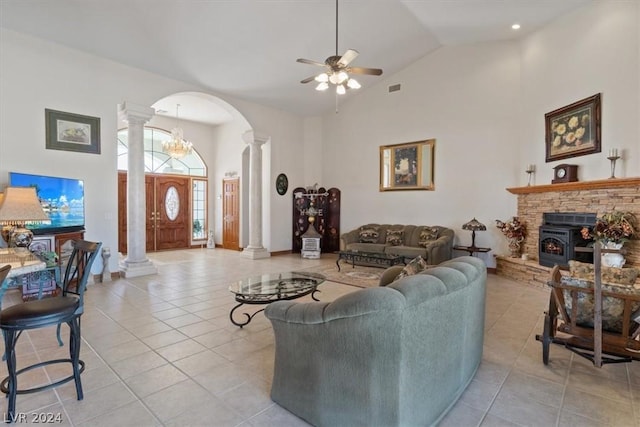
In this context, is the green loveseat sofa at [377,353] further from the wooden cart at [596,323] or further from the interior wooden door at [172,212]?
the interior wooden door at [172,212]

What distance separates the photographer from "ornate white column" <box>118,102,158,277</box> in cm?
599

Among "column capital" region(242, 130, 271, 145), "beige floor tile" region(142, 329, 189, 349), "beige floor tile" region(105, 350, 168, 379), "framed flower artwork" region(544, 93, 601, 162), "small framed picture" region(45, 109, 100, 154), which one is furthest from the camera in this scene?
"column capital" region(242, 130, 271, 145)

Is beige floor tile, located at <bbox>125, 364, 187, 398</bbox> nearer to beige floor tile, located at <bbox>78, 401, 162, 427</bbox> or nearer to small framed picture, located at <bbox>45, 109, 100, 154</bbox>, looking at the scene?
beige floor tile, located at <bbox>78, 401, 162, 427</bbox>

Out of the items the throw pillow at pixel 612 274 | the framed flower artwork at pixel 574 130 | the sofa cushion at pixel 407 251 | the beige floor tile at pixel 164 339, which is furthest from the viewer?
the sofa cushion at pixel 407 251

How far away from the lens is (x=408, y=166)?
7707 millimetres

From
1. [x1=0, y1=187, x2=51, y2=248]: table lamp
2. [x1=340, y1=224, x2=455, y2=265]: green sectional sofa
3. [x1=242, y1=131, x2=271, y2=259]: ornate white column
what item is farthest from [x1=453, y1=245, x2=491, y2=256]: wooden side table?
[x1=0, y1=187, x2=51, y2=248]: table lamp

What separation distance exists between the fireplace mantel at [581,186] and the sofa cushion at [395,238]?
2306 mm

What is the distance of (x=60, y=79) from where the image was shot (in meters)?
5.16

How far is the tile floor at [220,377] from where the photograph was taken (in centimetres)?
205

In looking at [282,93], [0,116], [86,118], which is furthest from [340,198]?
[0,116]

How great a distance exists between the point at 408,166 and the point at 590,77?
3.58 m

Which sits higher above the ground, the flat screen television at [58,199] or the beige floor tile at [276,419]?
the flat screen television at [58,199]

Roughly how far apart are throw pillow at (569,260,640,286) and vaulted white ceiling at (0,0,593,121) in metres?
4.30

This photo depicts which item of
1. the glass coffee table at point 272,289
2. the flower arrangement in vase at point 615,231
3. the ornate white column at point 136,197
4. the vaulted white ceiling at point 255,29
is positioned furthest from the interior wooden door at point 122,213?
the flower arrangement in vase at point 615,231
